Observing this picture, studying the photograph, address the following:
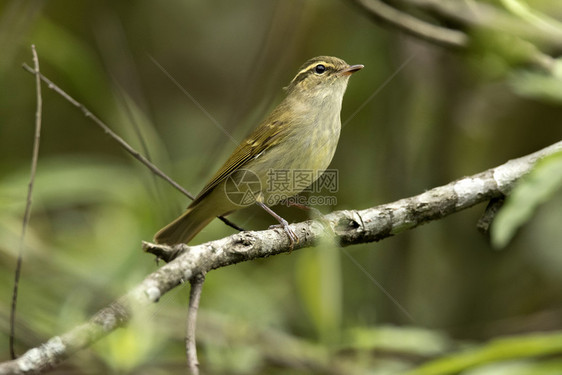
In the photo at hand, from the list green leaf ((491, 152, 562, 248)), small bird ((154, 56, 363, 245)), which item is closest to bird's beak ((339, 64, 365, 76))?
small bird ((154, 56, 363, 245))

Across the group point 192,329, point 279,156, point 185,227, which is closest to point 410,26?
point 279,156

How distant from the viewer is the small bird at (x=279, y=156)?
13.0 feet

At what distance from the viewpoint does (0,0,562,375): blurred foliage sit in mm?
3895

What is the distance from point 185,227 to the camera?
4.11 m

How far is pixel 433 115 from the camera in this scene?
5492 millimetres

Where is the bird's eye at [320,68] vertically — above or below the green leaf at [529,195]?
above

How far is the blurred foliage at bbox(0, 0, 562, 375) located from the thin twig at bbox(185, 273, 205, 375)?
55.3 inches

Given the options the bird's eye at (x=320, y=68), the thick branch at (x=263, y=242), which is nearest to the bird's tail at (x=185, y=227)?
the thick branch at (x=263, y=242)

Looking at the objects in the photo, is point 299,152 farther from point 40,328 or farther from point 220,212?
point 40,328

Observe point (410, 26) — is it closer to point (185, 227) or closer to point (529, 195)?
point (529, 195)

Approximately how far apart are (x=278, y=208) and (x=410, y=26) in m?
1.86

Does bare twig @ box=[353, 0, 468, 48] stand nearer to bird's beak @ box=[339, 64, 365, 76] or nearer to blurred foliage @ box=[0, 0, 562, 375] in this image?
blurred foliage @ box=[0, 0, 562, 375]

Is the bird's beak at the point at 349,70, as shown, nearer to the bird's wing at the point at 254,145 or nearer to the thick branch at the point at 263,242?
the bird's wing at the point at 254,145

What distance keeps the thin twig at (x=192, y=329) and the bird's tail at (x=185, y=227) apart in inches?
75.7
